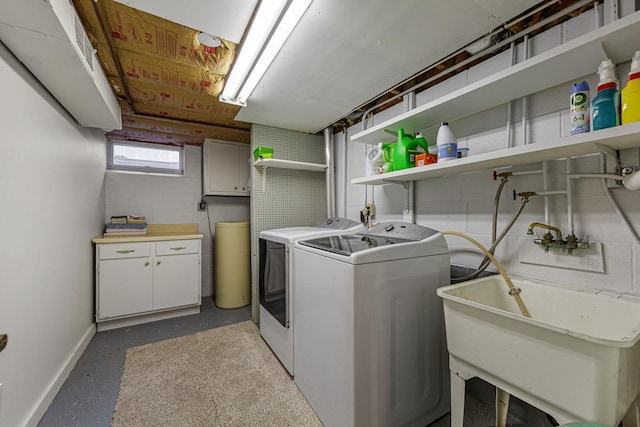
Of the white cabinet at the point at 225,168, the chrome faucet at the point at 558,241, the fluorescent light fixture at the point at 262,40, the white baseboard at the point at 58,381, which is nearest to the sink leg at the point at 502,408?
the chrome faucet at the point at 558,241

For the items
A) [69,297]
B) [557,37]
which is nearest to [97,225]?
[69,297]

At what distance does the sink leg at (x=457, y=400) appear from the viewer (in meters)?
1.11

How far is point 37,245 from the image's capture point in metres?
1.51

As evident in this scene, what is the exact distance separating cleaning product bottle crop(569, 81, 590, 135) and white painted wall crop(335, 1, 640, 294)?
27cm

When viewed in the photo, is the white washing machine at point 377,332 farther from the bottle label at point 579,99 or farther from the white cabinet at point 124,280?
the white cabinet at point 124,280

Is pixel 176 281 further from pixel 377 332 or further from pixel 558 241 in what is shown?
pixel 558 241

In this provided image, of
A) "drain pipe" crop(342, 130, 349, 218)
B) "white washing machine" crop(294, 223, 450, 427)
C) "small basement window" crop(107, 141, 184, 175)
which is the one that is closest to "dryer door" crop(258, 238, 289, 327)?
"white washing machine" crop(294, 223, 450, 427)

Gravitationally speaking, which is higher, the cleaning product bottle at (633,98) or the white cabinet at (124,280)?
the cleaning product bottle at (633,98)

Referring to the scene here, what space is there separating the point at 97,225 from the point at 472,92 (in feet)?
11.7

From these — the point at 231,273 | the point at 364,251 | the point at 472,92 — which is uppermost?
the point at 472,92

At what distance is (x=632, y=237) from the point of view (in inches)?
41.4

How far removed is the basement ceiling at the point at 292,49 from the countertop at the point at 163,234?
4.29 ft

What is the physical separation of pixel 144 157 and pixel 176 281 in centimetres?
175

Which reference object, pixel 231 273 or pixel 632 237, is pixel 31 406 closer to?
pixel 231 273
